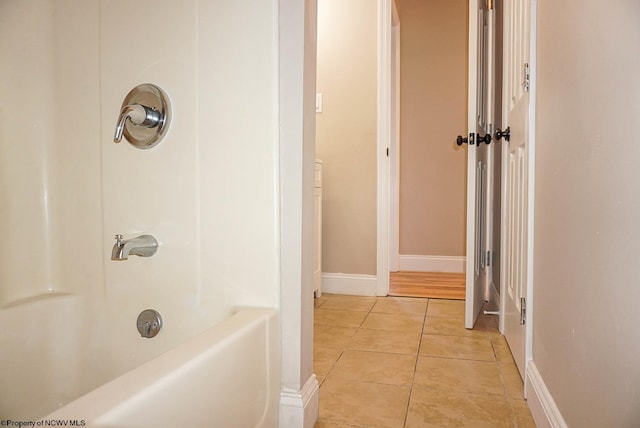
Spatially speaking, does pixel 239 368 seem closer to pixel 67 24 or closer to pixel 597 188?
pixel 597 188

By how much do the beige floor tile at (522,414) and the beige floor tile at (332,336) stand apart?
755 mm

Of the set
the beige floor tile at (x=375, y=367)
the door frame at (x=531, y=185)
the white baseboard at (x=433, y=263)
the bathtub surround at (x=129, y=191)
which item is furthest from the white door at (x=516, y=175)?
the white baseboard at (x=433, y=263)

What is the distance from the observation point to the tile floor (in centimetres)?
129

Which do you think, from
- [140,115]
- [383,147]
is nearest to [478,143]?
[383,147]

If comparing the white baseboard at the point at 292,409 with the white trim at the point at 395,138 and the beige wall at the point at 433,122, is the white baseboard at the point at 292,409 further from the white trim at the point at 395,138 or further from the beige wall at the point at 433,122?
the beige wall at the point at 433,122

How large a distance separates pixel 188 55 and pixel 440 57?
3.14 m

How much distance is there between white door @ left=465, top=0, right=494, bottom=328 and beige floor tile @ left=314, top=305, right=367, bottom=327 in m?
0.56

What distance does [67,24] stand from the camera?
127 cm

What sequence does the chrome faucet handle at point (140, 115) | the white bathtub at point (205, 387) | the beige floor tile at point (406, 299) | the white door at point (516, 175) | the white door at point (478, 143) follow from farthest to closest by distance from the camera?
the beige floor tile at point (406, 299) < the white door at point (478, 143) < the white door at point (516, 175) < the chrome faucet handle at point (140, 115) < the white bathtub at point (205, 387)

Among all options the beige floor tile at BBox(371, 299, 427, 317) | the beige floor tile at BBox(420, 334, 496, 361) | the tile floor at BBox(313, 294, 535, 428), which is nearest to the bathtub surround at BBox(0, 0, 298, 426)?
the tile floor at BBox(313, 294, 535, 428)

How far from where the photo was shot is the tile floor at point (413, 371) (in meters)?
1.29

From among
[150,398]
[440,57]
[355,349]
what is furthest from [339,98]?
[150,398]

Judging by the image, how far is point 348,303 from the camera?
267cm

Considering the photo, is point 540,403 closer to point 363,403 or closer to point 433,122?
point 363,403
